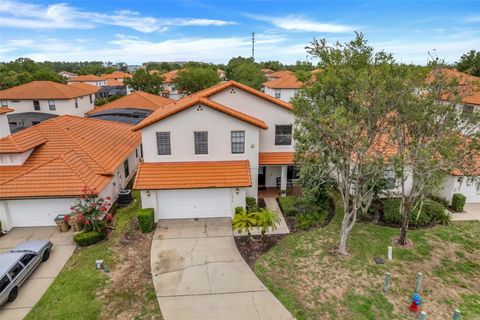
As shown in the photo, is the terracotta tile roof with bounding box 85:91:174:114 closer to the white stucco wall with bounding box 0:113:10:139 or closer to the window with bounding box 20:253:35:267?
the white stucco wall with bounding box 0:113:10:139

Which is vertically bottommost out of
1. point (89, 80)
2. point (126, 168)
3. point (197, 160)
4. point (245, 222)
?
point (245, 222)

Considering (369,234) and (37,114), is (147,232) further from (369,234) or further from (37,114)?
(37,114)

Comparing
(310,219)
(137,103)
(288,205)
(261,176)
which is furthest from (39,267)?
(137,103)

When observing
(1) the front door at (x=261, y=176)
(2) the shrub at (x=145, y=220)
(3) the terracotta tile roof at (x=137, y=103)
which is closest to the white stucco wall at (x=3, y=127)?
(2) the shrub at (x=145, y=220)

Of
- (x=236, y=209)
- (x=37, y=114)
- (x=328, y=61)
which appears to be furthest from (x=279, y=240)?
(x=37, y=114)

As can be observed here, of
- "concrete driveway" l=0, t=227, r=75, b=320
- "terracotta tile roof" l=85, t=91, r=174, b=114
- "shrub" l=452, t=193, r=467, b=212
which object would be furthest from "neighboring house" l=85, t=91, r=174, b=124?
"shrub" l=452, t=193, r=467, b=212

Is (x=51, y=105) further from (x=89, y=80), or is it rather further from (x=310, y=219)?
(x=89, y=80)
